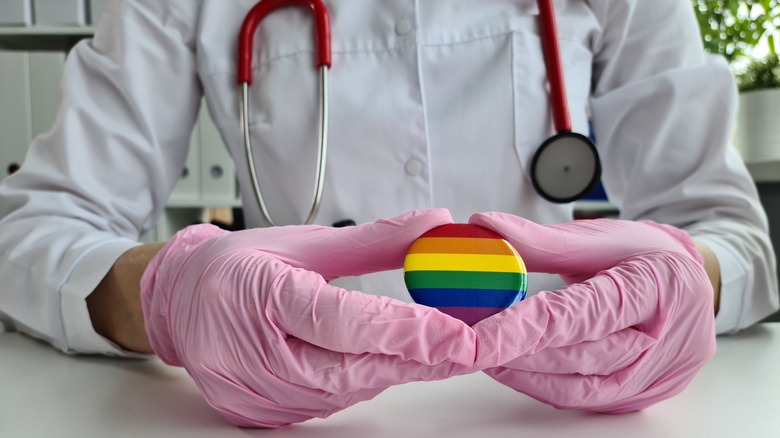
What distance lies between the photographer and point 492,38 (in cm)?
94

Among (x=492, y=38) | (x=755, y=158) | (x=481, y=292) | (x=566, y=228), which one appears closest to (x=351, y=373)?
(x=481, y=292)

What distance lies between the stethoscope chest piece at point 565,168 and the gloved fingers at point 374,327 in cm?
44

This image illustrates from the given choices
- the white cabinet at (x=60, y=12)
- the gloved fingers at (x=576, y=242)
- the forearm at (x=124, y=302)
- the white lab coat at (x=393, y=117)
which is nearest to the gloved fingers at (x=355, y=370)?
the gloved fingers at (x=576, y=242)

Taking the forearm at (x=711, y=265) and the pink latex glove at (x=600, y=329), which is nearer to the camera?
the pink latex glove at (x=600, y=329)

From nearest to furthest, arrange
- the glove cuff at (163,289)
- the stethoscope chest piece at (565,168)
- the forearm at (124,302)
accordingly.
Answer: the glove cuff at (163,289)
the forearm at (124,302)
the stethoscope chest piece at (565,168)

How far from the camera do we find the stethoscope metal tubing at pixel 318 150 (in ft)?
2.88

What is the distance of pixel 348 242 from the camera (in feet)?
1.81

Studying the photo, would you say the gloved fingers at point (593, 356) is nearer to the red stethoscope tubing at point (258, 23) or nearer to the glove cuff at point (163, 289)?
A: the glove cuff at point (163, 289)

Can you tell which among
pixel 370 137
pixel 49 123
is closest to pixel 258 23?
pixel 370 137

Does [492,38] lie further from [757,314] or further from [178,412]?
[178,412]

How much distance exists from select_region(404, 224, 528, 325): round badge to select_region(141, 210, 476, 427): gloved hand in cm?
2

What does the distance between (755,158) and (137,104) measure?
1.40m

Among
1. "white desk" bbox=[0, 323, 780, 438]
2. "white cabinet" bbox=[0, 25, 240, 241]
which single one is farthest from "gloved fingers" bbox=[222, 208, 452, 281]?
"white cabinet" bbox=[0, 25, 240, 241]

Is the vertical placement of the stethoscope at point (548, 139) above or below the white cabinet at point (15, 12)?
below
